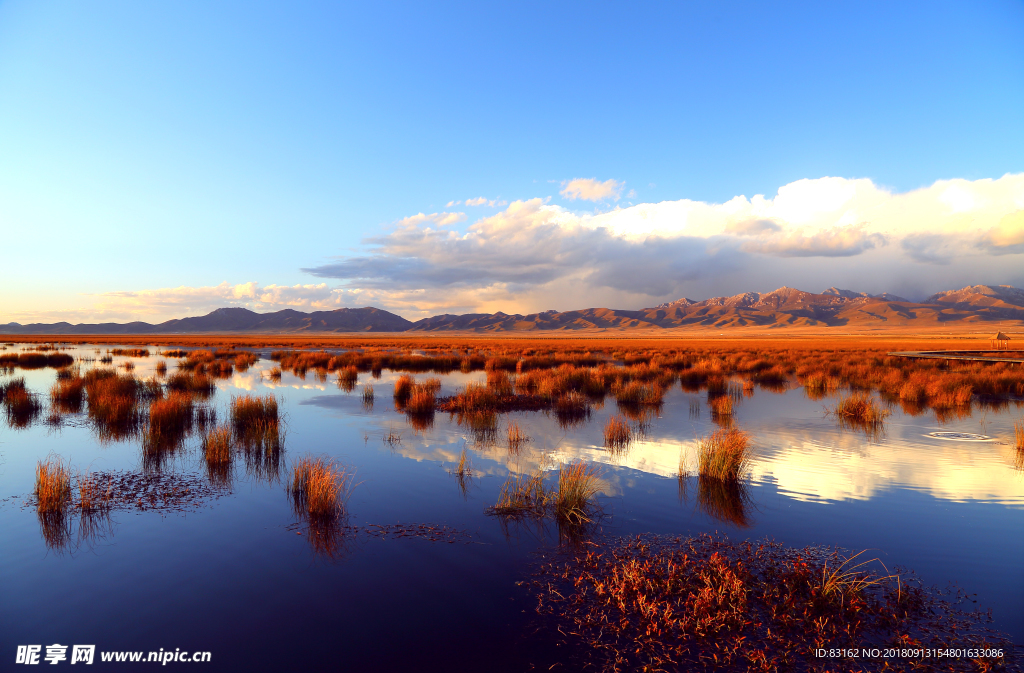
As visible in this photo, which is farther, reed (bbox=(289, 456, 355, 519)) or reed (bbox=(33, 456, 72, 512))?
reed (bbox=(289, 456, 355, 519))

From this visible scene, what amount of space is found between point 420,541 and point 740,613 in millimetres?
3926

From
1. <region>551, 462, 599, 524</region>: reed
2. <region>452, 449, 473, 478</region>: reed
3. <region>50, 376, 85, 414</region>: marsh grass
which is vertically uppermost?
<region>50, 376, 85, 414</region>: marsh grass

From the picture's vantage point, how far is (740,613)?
15.1 ft

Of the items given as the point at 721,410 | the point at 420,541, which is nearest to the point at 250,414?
the point at 420,541

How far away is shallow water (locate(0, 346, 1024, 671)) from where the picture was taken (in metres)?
4.58

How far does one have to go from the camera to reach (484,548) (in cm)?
635

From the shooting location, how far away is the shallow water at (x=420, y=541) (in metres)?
4.58

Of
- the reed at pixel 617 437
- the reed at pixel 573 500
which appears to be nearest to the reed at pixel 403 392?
the reed at pixel 617 437

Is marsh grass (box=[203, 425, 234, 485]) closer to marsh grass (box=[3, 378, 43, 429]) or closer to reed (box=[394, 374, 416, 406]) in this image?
marsh grass (box=[3, 378, 43, 429])

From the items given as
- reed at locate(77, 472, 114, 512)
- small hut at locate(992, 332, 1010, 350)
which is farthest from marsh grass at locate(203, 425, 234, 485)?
small hut at locate(992, 332, 1010, 350)

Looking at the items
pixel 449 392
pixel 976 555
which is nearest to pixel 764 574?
pixel 976 555

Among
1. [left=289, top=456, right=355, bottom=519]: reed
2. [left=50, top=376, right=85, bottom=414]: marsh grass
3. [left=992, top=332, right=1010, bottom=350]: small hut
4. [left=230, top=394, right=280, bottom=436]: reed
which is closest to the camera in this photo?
[left=289, top=456, right=355, bottom=519]: reed

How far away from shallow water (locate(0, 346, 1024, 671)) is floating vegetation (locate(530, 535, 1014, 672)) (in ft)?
1.47

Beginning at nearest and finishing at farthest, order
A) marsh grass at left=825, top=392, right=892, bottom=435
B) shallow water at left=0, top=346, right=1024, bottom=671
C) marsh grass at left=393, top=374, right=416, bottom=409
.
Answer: shallow water at left=0, top=346, right=1024, bottom=671
marsh grass at left=825, top=392, right=892, bottom=435
marsh grass at left=393, top=374, right=416, bottom=409
